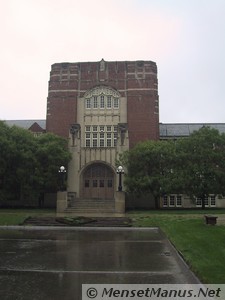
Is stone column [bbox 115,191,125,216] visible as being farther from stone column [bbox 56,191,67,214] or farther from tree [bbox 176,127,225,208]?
tree [bbox 176,127,225,208]

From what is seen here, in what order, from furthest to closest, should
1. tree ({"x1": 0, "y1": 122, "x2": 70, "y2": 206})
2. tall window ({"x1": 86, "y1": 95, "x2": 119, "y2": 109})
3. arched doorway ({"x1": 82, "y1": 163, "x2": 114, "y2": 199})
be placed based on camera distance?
tall window ({"x1": 86, "y1": 95, "x2": 119, "y2": 109})
arched doorway ({"x1": 82, "y1": 163, "x2": 114, "y2": 199})
tree ({"x1": 0, "y1": 122, "x2": 70, "y2": 206})

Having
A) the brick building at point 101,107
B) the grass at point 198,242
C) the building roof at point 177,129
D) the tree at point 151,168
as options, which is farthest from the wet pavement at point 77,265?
the building roof at point 177,129

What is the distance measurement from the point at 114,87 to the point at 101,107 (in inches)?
115

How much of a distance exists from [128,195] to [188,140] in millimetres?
9323

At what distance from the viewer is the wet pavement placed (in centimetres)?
842

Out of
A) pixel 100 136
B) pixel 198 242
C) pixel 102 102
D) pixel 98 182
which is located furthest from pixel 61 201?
pixel 198 242

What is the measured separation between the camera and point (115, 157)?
40156mm

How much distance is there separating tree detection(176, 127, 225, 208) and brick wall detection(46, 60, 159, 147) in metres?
7.82

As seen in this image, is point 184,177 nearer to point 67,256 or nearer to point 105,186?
point 105,186

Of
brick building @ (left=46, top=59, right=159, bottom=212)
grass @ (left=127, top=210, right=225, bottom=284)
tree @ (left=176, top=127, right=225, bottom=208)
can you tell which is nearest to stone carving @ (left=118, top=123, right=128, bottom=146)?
brick building @ (left=46, top=59, right=159, bottom=212)

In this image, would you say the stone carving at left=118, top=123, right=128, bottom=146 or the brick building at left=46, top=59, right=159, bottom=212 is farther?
the brick building at left=46, top=59, right=159, bottom=212

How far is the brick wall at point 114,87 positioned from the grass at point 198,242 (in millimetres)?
17195

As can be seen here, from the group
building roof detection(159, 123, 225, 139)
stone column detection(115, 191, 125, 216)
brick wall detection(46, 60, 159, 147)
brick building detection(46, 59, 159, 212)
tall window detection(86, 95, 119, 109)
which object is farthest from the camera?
building roof detection(159, 123, 225, 139)

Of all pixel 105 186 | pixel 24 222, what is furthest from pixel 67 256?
pixel 105 186
